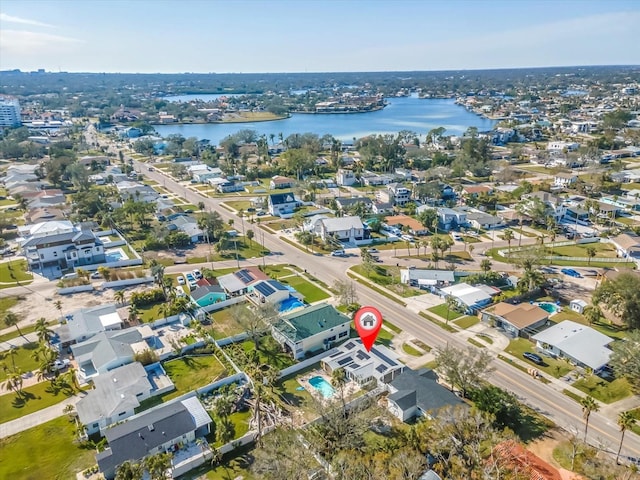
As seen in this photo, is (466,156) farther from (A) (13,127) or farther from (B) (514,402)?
(A) (13,127)

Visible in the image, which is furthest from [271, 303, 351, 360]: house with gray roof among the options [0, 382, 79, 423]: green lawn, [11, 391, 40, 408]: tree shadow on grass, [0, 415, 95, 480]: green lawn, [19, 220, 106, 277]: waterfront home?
[19, 220, 106, 277]: waterfront home

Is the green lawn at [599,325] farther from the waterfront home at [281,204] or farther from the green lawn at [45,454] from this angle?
the waterfront home at [281,204]

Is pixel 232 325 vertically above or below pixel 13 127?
below

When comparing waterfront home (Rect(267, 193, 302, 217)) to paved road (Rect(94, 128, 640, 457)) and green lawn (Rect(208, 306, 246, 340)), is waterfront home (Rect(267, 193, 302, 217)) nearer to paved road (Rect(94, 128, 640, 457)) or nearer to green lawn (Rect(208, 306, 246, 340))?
paved road (Rect(94, 128, 640, 457))

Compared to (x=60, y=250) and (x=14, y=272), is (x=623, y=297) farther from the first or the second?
(x=14, y=272)

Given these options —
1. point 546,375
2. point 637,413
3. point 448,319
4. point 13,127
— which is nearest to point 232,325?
point 448,319

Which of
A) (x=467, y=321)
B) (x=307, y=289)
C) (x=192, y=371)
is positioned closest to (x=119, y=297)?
(x=192, y=371)
